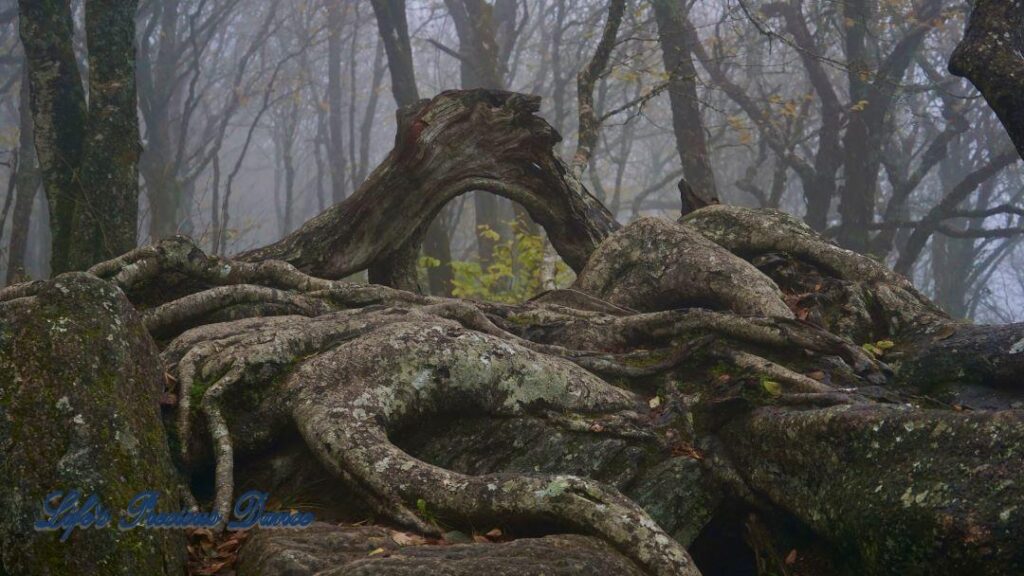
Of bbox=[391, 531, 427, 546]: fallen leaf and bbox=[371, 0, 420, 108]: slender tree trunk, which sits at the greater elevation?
bbox=[371, 0, 420, 108]: slender tree trunk

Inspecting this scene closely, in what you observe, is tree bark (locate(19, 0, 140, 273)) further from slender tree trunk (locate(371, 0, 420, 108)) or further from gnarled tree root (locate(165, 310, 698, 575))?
slender tree trunk (locate(371, 0, 420, 108))

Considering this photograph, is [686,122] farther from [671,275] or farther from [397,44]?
[671,275]

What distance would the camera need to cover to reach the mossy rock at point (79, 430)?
3348mm

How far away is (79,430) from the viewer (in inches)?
142

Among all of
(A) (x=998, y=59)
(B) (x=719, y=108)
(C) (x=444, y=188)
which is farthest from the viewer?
(B) (x=719, y=108)

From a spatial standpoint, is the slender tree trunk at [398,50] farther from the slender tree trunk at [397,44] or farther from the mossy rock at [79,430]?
the mossy rock at [79,430]

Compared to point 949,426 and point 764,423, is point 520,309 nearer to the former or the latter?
point 764,423

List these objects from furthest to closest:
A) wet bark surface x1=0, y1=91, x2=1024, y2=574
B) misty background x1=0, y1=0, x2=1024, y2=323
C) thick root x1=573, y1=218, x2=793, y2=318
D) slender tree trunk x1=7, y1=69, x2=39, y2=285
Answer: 1. misty background x1=0, y1=0, x2=1024, y2=323
2. slender tree trunk x1=7, y1=69, x2=39, y2=285
3. thick root x1=573, y1=218, x2=793, y2=318
4. wet bark surface x1=0, y1=91, x2=1024, y2=574

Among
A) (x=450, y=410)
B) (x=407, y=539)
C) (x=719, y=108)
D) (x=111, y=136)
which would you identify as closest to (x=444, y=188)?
(x=111, y=136)

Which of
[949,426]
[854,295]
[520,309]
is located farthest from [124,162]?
[949,426]

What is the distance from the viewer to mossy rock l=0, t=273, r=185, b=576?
335 centimetres

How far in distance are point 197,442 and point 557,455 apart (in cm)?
202

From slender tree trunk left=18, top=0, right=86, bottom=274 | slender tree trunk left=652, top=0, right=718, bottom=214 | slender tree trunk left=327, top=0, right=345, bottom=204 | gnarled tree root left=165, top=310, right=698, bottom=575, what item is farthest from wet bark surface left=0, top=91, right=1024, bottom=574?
slender tree trunk left=327, top=0, right=345, bottom=204

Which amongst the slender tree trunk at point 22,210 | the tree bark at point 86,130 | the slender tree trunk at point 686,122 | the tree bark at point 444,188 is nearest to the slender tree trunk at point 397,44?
the slender tree trunk at point 686,122
